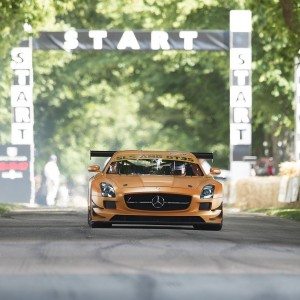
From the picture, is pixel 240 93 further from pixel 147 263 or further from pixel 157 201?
pixel 147 263

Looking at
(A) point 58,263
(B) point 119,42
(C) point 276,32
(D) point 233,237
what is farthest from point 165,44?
(A) point 58,263

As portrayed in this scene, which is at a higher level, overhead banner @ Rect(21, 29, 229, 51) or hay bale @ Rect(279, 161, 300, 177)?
overhead banner @ Rect(21, 29, 229, 51)

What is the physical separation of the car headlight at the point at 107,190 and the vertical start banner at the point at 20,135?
23.2 metres

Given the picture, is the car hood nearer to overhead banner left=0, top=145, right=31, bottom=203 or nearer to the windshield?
the windshield

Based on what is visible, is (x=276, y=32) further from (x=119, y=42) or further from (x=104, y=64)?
(x=104, y=64)

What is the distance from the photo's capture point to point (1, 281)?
44.4 ft

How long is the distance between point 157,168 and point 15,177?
22702 millimetres

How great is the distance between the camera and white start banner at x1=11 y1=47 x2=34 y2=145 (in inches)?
1864

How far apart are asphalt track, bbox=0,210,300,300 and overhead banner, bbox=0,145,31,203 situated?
22614 millimetres

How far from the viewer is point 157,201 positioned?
2411 centimetres

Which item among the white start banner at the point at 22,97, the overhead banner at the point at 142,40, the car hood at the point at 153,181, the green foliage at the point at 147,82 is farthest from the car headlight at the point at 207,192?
the white start banner at the point at 22,97

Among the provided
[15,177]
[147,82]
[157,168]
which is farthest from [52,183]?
[157,168]

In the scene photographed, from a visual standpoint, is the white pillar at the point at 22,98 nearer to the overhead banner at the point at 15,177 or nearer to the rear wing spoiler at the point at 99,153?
the overhead banner at the point at 15,177

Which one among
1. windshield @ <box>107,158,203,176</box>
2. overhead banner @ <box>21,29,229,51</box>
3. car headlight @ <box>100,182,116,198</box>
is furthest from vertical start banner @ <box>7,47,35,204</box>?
car headlight @ <box>100,182,116,198</box>
